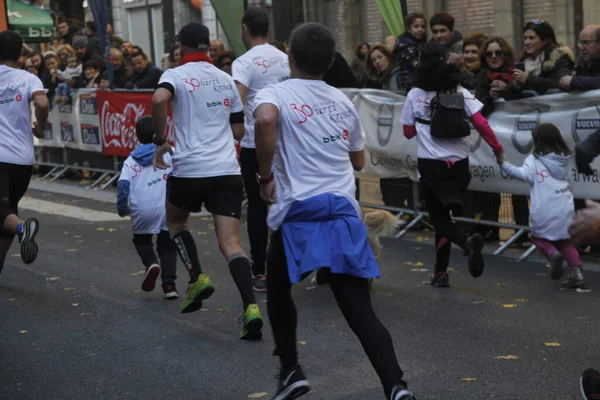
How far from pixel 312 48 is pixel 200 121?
205 cm

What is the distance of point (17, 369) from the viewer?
6.53 meters

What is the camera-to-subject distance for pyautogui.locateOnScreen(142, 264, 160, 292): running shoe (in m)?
8.41

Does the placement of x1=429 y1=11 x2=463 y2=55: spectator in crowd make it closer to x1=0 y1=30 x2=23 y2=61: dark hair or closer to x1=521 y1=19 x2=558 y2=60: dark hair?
x1=521 y1=19 x2=558 y2=60: dark hair

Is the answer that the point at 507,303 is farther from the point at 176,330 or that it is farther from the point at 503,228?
the point at 503,228

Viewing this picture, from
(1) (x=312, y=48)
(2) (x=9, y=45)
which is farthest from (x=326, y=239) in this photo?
(2) (x=9, y=45)

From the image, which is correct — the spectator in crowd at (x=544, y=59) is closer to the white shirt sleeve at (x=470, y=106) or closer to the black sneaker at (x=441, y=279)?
the white shirt sleeve at (x=470, y=106)

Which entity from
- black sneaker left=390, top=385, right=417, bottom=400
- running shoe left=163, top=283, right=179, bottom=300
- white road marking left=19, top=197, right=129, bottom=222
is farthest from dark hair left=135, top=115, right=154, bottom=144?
white road marking left=19, top=197, right=129, bottom=222

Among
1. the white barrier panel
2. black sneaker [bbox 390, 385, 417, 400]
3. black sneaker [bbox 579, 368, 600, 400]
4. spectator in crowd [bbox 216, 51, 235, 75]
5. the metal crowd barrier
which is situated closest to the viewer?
black sneaker [bbox 390, 385, 417, 400]

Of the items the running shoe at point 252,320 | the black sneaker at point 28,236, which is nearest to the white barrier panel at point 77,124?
the black sneaker at point 28,236

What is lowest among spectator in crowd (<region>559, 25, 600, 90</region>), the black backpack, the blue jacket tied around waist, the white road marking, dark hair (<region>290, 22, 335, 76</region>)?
the white road marking

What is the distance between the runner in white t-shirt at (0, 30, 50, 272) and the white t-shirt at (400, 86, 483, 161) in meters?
2.81

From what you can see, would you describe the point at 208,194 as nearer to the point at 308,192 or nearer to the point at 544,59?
the point at 308,192

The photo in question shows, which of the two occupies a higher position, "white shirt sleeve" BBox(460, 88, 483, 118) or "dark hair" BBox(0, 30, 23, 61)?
"dark hair" BBox(0, 30, 23, 61)

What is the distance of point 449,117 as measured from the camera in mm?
8438
